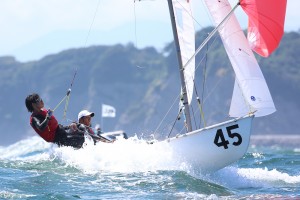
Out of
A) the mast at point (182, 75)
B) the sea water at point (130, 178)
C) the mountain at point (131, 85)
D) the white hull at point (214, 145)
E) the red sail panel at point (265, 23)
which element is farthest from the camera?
the mountain at point (131, 85)

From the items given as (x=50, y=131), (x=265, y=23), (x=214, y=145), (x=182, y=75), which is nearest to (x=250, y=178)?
(x=214, y=145)

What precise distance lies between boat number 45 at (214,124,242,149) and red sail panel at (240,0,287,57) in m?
1.43

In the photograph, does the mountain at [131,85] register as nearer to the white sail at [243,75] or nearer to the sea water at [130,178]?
the sea water at [130,178]

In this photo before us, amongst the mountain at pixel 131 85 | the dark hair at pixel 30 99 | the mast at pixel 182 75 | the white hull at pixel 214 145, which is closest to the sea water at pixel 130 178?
the white hull at pixel 214 145

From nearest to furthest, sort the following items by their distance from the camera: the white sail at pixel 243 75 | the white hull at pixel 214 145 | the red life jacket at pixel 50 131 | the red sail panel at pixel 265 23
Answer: the white hull at pixel 214 145
the white sail at pixel 243 75
the red sail panel at pixel 265 23
the red life jacket at pixel 50 131

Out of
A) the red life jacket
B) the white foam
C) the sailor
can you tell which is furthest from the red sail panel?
the red life jacket

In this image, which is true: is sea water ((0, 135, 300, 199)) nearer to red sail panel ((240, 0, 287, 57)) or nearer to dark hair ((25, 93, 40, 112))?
dark hair ((25, 93, 40, 112))

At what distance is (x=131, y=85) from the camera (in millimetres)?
137750

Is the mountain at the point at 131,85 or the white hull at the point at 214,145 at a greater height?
the mountain at the point at 131,85

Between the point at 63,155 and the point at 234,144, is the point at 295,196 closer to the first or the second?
the point at 234,144

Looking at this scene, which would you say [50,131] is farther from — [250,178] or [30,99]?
[250,178]

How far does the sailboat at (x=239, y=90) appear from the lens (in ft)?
37.3

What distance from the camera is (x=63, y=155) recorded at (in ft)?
43.4

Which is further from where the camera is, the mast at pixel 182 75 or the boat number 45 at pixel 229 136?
the mast at pixel 182 75
